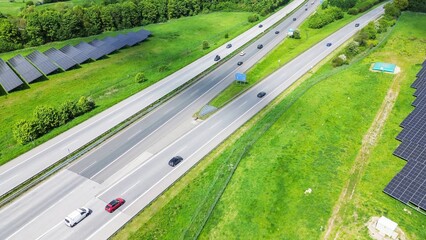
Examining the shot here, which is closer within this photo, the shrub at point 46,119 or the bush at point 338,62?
the shrub at point 46,119

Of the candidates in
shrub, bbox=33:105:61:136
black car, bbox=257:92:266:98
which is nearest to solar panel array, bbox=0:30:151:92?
shrub, bbox=33:105:61:136

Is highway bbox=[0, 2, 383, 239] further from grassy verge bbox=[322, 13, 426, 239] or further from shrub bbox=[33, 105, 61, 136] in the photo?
grassy verge bbox=[322, 13, 426, 239]

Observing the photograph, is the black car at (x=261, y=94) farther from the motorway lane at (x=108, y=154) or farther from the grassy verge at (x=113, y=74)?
the grassy verge at (x=113, y=74)

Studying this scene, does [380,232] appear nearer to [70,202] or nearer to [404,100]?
[404,100]

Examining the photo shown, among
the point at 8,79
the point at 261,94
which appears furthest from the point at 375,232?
the point at 8,79

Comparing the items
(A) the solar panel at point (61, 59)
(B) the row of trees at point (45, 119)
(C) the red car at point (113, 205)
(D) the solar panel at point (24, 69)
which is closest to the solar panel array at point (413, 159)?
(C) the red car at point (113, 205)

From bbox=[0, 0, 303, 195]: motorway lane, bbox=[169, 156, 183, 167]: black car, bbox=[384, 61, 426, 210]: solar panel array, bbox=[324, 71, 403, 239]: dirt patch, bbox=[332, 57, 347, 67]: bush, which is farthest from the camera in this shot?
bbox=[332, 57, 347, 67]: bush

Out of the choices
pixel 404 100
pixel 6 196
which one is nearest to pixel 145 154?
pixel 6 196
